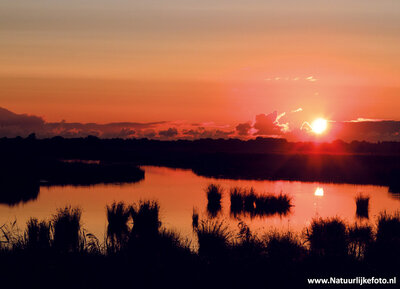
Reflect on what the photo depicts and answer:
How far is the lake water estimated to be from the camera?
28.3 metres

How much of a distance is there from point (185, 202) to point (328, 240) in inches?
834

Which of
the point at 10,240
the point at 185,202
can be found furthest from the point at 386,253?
the point at 185,202

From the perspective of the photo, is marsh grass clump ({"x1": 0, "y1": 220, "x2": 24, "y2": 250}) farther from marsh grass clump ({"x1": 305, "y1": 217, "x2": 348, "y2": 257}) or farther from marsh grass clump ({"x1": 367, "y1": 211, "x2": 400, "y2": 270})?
marsh grass clump ({"x1": 367, "y1": 211, "x2": 400, "y2": 270})

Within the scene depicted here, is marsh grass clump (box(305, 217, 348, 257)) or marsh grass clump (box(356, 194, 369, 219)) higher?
marsh grass clump (box(305, 217, 348, 257))

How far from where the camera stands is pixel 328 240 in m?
16.7

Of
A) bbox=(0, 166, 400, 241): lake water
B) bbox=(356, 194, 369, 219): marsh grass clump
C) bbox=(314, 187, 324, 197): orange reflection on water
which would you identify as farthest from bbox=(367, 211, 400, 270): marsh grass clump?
bbox=(314, 187, 324, 197): orange reflection on water

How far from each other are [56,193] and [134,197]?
6714 millimetres

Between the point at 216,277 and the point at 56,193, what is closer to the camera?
the point at 216,277

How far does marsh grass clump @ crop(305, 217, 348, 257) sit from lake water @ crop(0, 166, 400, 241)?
2949 millimetres

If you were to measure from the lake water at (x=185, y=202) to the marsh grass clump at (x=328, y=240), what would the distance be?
295cm

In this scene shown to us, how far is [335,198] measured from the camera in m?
40.6

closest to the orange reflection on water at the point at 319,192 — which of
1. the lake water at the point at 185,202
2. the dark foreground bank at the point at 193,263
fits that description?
the lake water at the point at 185,202

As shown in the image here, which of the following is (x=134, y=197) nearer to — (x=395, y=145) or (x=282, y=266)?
(x=282, y=266)

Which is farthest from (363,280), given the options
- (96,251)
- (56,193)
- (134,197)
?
(56,193)
